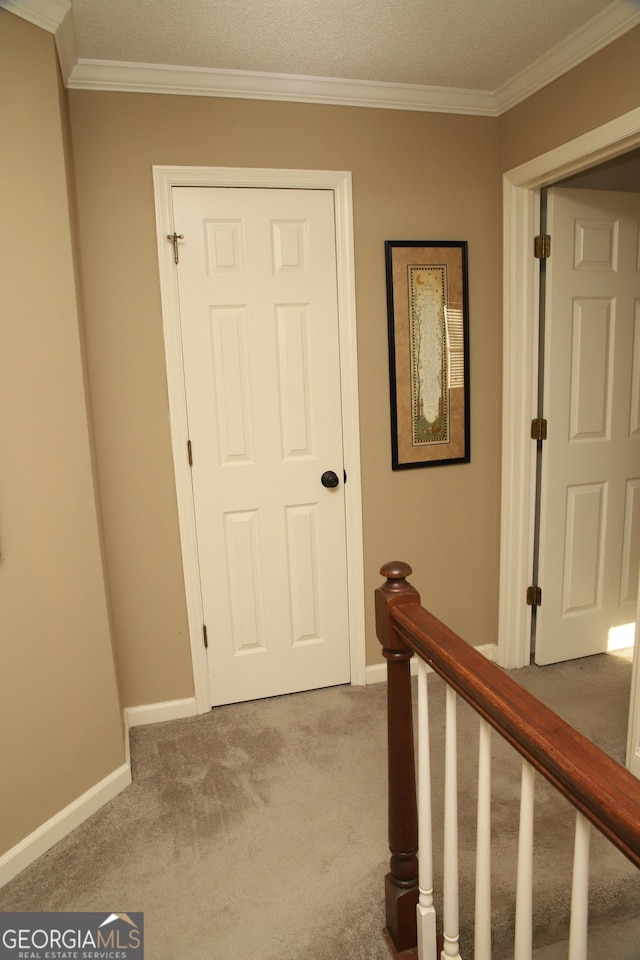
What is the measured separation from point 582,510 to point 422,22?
6.85ft

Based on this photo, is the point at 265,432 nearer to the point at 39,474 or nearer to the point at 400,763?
the point at 39,474

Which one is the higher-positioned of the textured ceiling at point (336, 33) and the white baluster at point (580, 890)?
the textured ceiling at point (336, 33)

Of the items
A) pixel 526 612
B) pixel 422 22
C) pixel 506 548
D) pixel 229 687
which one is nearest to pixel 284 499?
pixel 229 687

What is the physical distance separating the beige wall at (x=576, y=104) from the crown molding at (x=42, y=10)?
1.72 meters

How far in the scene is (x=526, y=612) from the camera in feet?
9.95

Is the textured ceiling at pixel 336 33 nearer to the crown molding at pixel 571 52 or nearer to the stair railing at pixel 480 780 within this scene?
the crown molding at pixel 571 52

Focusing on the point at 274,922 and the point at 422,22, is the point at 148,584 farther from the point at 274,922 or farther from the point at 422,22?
the point at 422,22

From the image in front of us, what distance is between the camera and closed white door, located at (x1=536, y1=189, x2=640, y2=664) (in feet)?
9.18

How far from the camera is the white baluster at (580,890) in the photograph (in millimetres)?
918

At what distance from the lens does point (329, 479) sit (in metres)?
2.75

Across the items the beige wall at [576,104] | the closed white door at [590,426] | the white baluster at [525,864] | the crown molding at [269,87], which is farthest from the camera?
the closed white door at [590,426]

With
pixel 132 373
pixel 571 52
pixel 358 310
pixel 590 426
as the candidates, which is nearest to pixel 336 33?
pixel 571 52

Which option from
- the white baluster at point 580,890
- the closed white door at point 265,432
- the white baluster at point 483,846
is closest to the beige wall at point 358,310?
the closed white door at point 265,432

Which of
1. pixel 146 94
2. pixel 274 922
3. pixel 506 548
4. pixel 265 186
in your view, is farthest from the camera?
pixel 506 548
